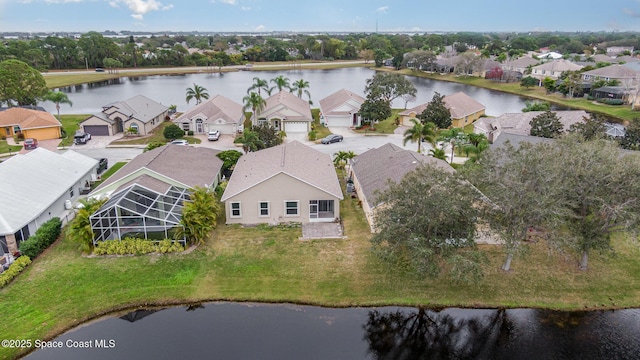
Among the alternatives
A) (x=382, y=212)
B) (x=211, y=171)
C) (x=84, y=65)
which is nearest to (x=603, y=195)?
(x=382, y=212)

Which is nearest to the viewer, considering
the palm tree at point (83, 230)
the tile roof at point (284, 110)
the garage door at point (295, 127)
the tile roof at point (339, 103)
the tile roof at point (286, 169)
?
the palm tree at point (83, 230)

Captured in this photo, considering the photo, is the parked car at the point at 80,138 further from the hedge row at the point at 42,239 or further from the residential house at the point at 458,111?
the residential house at the point at 458,111

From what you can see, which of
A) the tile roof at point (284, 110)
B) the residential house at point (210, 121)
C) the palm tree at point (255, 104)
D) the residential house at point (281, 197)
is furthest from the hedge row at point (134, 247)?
the palm tree at point (255, 104)

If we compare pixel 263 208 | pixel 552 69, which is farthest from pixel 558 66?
pixel 263 208

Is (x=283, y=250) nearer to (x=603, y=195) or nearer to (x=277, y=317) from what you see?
(x=277, y=317)

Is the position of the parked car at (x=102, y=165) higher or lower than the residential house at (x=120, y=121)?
lower
